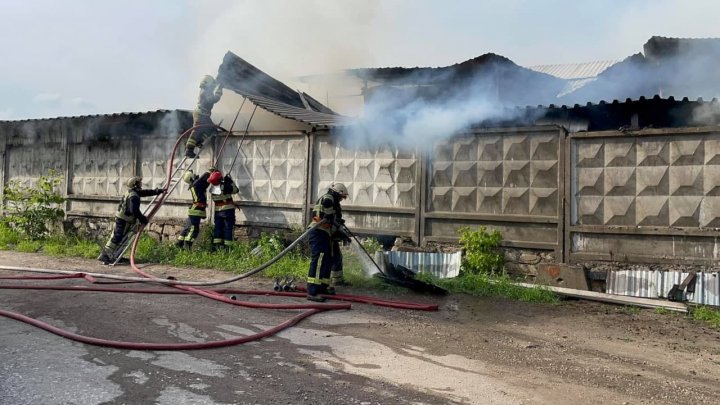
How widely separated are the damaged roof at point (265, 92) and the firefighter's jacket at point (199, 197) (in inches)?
76.5

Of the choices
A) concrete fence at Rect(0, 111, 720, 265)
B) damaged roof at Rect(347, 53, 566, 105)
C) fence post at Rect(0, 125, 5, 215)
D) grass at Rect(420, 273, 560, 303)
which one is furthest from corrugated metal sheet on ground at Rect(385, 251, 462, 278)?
fence post at Rect(0, 125, 5, 215)

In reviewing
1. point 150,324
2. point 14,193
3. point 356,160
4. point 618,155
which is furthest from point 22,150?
point 618,155

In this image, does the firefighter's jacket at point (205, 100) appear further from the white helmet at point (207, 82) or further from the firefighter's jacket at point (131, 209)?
the firefighter's jacket at point (131, 209)

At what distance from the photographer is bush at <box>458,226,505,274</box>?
836 cm

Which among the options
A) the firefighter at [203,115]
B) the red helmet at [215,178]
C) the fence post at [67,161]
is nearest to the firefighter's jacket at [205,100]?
the firefighter at [203,115]

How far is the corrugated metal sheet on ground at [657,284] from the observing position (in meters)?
6.82

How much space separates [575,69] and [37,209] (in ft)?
64.6

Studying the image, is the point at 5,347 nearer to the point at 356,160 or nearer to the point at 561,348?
the point at 561,348

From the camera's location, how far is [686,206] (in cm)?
734

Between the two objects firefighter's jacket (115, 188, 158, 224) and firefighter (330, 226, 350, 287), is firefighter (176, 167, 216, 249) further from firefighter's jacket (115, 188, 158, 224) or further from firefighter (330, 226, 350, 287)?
firefighter (330, 226, 350, 287)

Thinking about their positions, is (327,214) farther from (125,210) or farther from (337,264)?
(125,210)

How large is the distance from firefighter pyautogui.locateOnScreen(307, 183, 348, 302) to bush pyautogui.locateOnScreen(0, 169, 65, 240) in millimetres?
8770

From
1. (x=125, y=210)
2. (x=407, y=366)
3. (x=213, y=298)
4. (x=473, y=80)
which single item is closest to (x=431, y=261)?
(x=213, y=298)

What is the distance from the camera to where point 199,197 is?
10.7 meters
